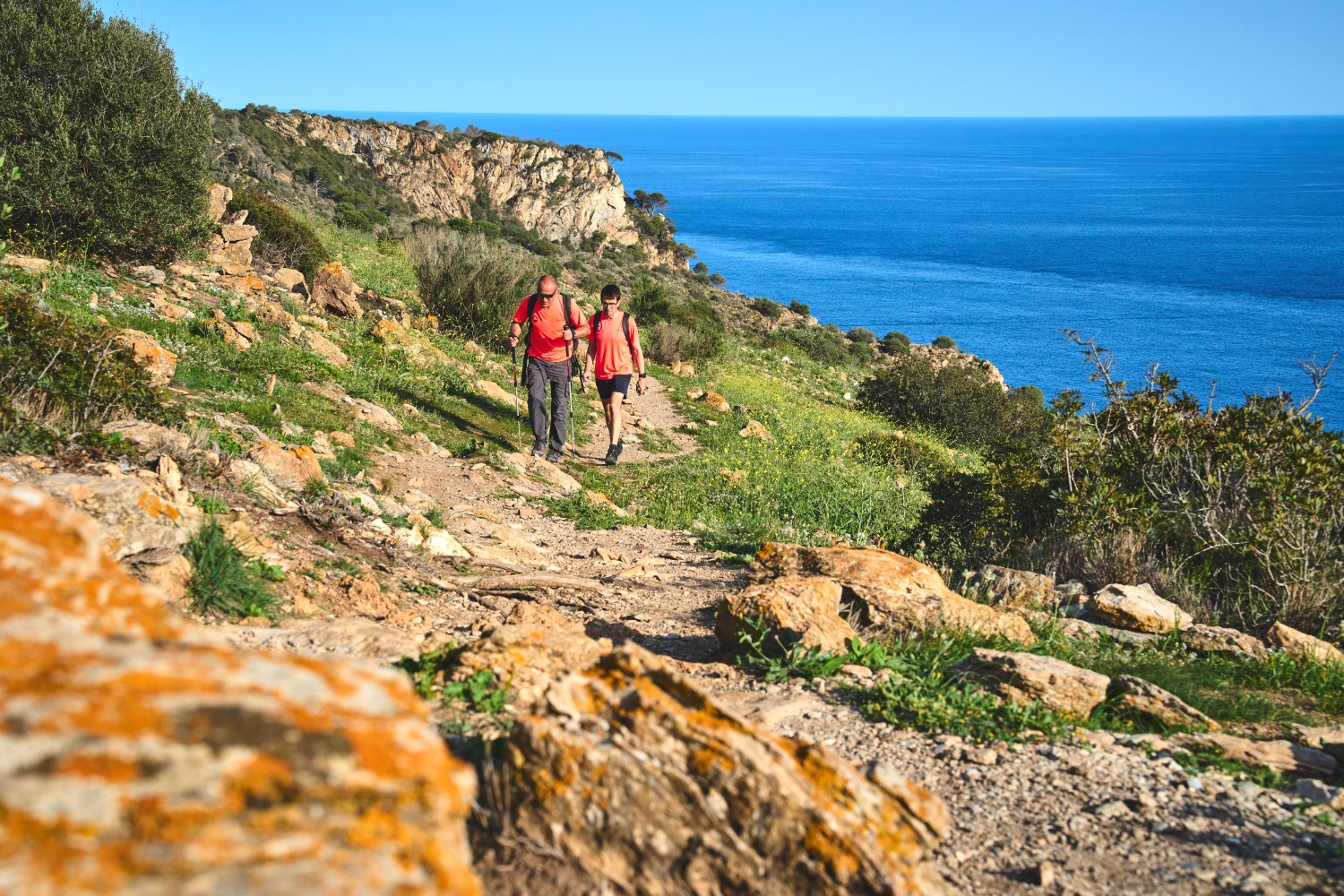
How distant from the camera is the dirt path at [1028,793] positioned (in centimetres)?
311

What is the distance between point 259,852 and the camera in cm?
155

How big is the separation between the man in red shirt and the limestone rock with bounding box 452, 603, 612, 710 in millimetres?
6325

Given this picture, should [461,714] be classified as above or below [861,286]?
below

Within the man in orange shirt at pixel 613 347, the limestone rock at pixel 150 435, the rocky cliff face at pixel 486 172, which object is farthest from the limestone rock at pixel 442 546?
the rocky cliff face at pixel 486 172

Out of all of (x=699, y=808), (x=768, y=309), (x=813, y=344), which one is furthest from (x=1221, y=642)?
(x=768, y=309)

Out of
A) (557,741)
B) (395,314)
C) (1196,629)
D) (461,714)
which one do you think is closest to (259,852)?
(557,741)

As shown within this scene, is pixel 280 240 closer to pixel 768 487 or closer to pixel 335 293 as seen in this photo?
pixel 335 293

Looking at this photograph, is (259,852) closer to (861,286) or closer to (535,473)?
(535,473)

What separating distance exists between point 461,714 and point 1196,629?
193 inches

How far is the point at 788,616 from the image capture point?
509 centimetres

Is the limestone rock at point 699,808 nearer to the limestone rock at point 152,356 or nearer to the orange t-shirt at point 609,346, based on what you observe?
the limestone rock at point 152,356

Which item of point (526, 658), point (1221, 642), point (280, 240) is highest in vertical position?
point (280, 240)

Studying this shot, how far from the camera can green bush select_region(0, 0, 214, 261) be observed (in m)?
12.0

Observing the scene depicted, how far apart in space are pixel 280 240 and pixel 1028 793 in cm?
1709
